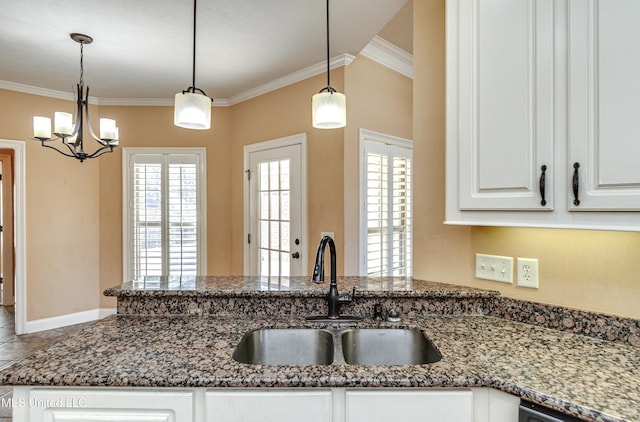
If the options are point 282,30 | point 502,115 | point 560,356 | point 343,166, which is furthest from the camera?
point 343,166

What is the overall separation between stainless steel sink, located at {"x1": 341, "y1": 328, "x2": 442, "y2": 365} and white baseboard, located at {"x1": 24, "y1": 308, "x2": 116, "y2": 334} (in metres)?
3.75

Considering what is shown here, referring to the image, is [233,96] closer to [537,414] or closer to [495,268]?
[495,268]

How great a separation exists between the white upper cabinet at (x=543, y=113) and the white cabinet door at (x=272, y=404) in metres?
0.86

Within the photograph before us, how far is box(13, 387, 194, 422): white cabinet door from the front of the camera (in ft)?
3.33

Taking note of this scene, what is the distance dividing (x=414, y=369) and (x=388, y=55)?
309 cm

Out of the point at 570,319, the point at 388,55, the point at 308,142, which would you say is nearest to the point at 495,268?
the point at 570,319

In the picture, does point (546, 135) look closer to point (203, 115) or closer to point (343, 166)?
point (203, 115)

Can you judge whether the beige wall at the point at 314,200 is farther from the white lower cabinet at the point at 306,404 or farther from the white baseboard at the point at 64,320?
the white lower cabinet at the point at 306,404

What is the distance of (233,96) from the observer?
13.1ft

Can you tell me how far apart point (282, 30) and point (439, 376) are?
246cm

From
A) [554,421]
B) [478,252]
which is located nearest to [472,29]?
[478,252]

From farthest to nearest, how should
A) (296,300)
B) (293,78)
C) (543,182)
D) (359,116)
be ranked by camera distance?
(293,78) < (359,116) < (296,300) < (543,182)

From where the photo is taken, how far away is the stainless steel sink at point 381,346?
4.62ft

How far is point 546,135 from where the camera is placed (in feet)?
3.72
